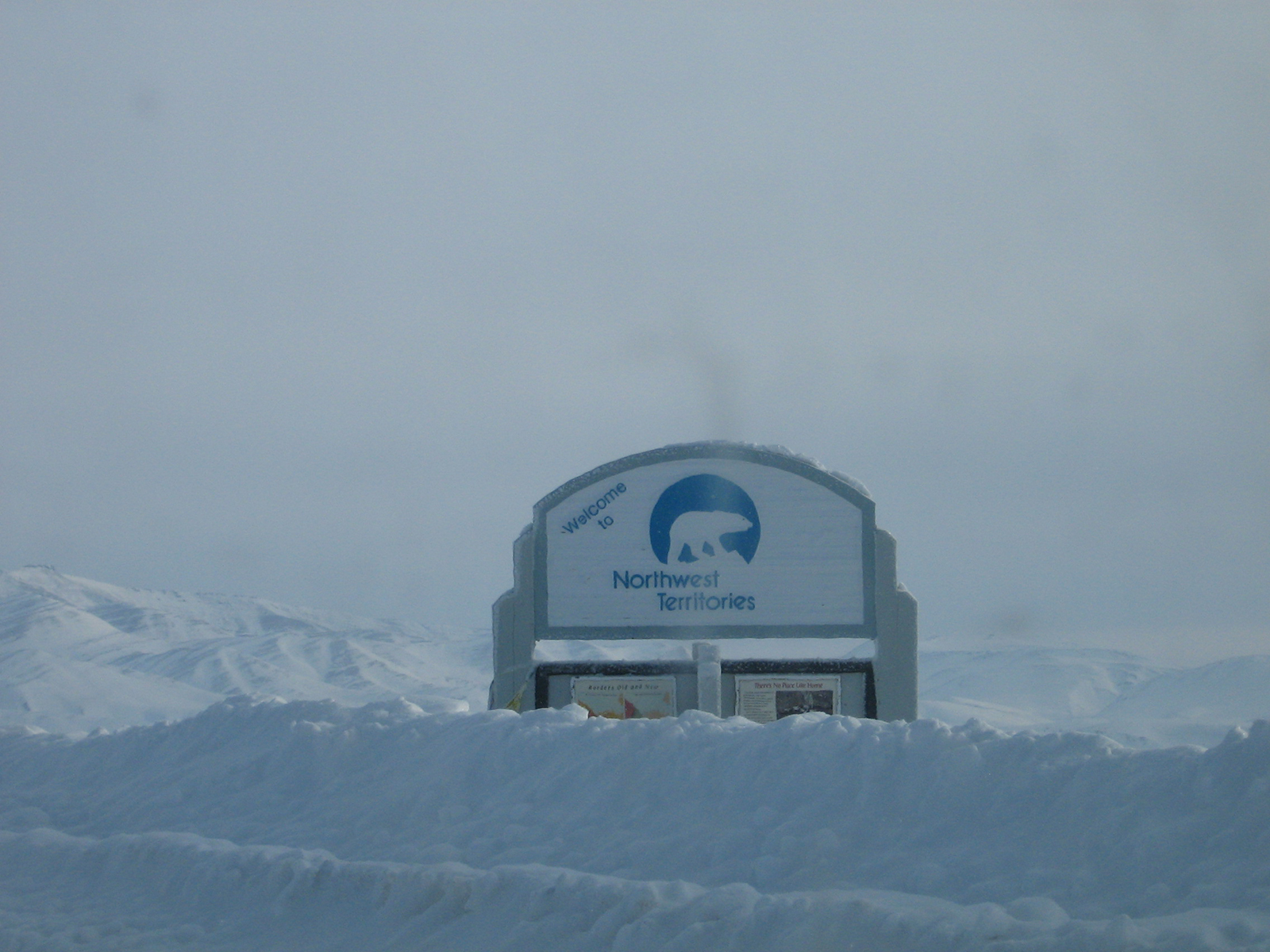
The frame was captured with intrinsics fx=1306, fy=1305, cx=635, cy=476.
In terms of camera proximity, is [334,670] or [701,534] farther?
[334,670]

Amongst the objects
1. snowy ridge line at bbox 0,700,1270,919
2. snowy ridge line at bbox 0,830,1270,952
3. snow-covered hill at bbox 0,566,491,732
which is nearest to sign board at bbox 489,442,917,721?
snowy ridge line at bbox 0,700,1270,919

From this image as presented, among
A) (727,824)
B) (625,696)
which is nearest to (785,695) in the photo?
(625,696)

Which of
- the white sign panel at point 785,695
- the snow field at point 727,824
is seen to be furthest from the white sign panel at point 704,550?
the snow field at point 727,824

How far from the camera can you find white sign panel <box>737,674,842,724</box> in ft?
44.3

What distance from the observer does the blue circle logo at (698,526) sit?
542 inches

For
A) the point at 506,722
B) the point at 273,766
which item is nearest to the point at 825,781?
the point at 506,722

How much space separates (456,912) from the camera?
7734mm

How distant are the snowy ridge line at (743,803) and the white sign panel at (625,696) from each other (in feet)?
7.72

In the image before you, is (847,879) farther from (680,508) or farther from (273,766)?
(680,508)

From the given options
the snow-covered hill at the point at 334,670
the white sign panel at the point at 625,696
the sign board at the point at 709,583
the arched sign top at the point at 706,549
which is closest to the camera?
the white sign panel at the point at 625,696

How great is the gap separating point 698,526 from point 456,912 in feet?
21.8

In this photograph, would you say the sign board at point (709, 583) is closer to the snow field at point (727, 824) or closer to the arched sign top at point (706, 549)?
the arched sign top at point (706, 549)

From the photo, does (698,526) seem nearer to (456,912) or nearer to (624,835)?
(624,835)

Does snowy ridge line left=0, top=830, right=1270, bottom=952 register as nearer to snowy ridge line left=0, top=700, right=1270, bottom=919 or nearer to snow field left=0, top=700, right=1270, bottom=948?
snow field left=0, top=700, right=1270, bottom=948
